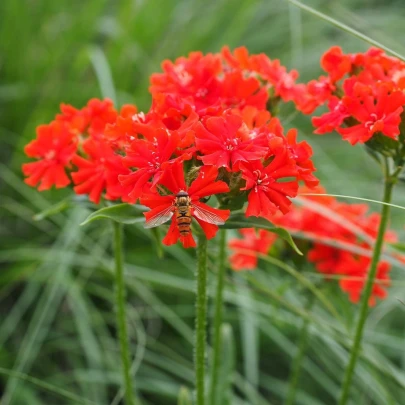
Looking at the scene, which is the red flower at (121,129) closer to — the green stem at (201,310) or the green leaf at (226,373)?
the green stem at (201,310)

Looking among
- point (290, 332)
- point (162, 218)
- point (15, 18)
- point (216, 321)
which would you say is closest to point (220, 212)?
point (162, 218)

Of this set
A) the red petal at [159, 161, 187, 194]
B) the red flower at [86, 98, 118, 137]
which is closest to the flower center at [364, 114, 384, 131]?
the red petal at [159, 161, 187, 194]

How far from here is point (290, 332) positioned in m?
1.70

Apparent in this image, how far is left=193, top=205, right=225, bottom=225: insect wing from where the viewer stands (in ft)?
2.21

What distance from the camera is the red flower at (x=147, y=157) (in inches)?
26.7

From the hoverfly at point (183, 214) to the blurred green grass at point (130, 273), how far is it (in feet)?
1.42

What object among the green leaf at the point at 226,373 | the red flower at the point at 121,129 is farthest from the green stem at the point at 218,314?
the red flower at the point at 121,129

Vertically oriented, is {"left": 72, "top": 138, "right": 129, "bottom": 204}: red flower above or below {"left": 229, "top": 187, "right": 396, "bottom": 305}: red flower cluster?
below

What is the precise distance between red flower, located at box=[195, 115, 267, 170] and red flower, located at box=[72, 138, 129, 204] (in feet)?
0.35

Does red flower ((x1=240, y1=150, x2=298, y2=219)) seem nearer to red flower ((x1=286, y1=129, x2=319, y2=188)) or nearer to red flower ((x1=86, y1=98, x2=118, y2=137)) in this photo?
red flower ((x1=286, y1=129, x2=319, y2=188))

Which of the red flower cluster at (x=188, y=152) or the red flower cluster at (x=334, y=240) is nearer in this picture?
the red flower cluster at (x=188, y=152)

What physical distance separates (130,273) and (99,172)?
2.37ft

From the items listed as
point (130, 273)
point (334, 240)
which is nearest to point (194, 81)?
point (334, 240)

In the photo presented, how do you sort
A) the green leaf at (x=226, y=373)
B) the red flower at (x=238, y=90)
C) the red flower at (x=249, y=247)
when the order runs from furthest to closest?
the red flower at (x=249, y=247)
the green leaf at (x=226, y=373)
the red flower at (x=238, y=90)
